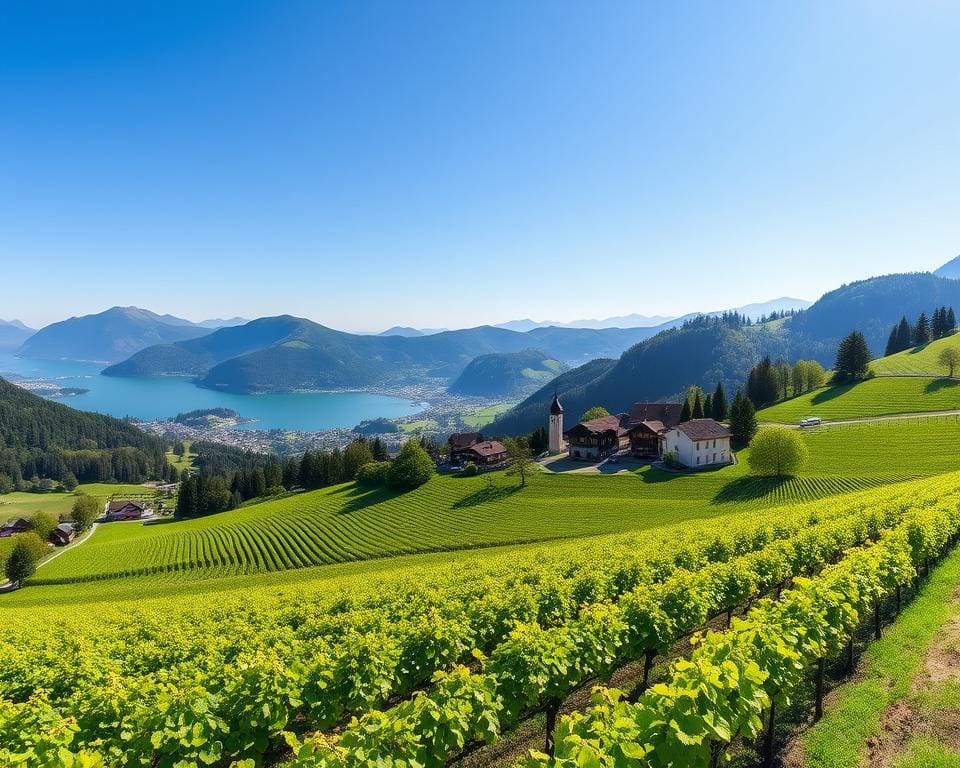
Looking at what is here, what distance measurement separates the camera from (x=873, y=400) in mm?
87375

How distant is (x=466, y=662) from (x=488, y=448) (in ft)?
216

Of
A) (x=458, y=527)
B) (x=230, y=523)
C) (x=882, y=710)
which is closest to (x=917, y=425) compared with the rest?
(x=458, y=527)

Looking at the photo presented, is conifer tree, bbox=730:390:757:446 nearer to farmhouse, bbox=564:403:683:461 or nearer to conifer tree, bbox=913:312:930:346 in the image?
farmhouse, bbox=564:403:683:461

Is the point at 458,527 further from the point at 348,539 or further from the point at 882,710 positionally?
the point at 882,710

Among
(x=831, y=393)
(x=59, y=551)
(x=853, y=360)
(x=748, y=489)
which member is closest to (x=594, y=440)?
(x=748, y=489)

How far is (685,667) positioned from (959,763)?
6275 mm

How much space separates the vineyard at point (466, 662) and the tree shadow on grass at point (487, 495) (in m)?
37.6

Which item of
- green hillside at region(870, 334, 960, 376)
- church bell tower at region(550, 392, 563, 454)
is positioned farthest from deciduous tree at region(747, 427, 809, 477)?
green hillside at region(870, 334, 960, 376)

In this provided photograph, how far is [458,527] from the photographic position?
174 ft

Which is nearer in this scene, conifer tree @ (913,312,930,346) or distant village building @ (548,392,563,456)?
distant village building @ (548,392,563,456)

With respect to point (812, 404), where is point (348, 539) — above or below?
below

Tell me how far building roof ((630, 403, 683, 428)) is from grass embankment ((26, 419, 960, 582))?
23105mm

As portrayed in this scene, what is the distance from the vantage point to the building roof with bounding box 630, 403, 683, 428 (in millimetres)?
90812

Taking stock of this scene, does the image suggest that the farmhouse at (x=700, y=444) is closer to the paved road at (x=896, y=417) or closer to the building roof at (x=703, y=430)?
the building roof at (x=703, y=430)
